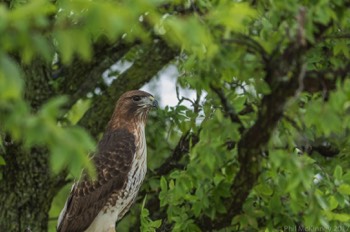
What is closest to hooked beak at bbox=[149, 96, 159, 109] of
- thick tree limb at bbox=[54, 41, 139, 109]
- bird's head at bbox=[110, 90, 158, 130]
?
bird's head at bbox=[110, 90, 158, 130]

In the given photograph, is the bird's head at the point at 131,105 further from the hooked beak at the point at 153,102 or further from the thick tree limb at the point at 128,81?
the thick tree limb at the point at 128,81

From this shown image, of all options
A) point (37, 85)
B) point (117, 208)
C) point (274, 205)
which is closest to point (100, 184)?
point (117, 208)

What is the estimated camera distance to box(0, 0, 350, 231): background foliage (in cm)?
415

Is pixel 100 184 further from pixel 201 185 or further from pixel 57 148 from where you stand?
pixel 57 148

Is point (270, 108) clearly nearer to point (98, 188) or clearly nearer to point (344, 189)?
point (344, 189)

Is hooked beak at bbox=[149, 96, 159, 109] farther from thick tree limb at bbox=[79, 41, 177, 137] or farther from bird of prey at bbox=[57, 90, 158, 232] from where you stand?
bird of prey at bbox=[57, 90, 158, 232]

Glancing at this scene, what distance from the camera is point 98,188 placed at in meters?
9.18

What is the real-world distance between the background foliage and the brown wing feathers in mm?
436

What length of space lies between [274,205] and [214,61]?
1.86m

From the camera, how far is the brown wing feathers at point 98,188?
29.8 ft

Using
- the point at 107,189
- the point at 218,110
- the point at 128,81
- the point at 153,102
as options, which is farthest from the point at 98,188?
the point at 218,110

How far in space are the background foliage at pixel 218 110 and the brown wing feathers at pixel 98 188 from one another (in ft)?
1.43

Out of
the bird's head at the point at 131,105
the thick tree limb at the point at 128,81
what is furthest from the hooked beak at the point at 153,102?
the thick tree limb at the point at 128,81

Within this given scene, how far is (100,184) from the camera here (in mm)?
9195
